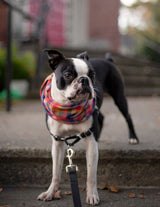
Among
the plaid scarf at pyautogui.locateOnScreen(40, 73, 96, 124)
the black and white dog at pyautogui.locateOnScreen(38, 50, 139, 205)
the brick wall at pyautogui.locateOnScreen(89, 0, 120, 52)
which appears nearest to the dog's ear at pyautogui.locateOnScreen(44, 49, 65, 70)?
the black and white dog at pyautogui.locateOnScreen(38, 50, 139, 205)

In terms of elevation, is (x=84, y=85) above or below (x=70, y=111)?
above

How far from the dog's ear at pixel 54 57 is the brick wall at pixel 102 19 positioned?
9.94 meters

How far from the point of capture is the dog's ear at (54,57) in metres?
2.01

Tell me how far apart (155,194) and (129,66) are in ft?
22.2

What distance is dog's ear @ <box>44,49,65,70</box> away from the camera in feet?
6.58

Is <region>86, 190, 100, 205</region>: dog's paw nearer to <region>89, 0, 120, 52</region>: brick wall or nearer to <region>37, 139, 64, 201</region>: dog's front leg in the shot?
<region>37, 139, 64, 201</region>: dog's front leg

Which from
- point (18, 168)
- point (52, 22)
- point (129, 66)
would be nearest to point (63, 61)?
point (18, 168)

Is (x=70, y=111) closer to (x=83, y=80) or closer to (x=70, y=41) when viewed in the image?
(x=83, y=80)

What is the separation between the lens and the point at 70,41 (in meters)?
11.4

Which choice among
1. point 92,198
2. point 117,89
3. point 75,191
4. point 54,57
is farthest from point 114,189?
point 54,57

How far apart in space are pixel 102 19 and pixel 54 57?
10.2 meters

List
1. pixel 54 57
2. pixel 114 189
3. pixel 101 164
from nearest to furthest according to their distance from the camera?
pixel 54 57 → pixel 114 189 → pixel 101 164

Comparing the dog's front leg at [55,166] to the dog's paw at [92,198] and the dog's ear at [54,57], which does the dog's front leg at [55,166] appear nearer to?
the dog's paw at [92,198]

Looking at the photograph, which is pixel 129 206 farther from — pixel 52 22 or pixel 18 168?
pixel 52 22
